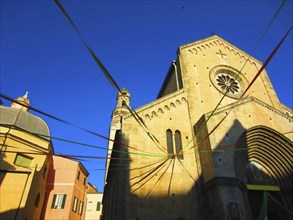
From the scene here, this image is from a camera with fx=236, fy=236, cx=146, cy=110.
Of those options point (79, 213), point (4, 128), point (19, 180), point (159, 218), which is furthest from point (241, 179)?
point (79, 213)

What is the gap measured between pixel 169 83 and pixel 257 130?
30.1ft

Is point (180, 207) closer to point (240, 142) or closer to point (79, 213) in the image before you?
point (240, 142)

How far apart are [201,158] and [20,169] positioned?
43.5 feet

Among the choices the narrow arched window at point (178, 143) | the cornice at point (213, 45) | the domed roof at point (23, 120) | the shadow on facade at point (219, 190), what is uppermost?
→ the cornice at point (213, 45)

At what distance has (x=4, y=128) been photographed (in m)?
18.3

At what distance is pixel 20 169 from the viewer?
1738cm

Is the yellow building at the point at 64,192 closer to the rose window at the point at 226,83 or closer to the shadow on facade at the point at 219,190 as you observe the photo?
the shadow on facade at the point at 219,190

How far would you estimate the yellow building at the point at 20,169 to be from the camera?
15914 mm

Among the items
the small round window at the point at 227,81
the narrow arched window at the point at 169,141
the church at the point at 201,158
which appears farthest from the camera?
the small round window at the point at 227,81

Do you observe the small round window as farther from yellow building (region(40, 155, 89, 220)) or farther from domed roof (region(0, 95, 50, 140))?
yellow building (region(40, 155, 89, 220))

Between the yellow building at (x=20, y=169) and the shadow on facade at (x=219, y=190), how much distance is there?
28.1 ft

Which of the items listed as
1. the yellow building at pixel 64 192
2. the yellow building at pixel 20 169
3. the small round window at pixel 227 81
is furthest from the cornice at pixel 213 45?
the yellow building at pixel 64 192

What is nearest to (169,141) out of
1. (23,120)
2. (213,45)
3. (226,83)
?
(226,83)

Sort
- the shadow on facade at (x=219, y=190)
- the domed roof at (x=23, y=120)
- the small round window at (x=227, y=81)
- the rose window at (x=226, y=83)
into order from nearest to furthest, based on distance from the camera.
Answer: the shadow on facade at (x=219, y=190) < the small round window at (x=227, y=81) < the rose window at (x=226, y=83) < the domed roof at (x=23, y=120)
